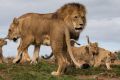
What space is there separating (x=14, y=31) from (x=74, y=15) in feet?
8.85

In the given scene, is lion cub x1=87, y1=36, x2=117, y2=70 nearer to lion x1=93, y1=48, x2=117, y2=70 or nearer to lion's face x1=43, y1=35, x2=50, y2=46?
lion x1=93, y1=48, x2=117, y2=70

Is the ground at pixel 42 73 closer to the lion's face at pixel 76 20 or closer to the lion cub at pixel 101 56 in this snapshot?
the lion's face at pixel 76 20

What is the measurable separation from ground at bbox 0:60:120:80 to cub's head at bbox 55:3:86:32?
1280 mm

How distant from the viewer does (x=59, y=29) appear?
530 inches

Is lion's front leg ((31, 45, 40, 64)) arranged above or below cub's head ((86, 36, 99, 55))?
above

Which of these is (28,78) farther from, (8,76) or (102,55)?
(102,55)

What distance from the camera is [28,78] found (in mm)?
12430

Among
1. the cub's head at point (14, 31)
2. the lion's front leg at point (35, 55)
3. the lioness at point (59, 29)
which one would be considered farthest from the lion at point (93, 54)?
the lioness at point (59, 29)

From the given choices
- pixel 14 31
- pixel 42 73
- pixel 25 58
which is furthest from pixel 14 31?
pixel 42 73

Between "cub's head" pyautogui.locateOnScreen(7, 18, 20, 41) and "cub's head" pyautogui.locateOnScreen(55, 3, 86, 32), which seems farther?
"cub's head" pyautogui.locateOnScreen(7, 18, 20, 41)

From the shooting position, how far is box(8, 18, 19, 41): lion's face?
1555 cm

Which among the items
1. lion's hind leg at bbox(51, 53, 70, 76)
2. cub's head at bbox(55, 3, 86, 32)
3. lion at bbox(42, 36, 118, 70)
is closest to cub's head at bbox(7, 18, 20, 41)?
cub's head at bbox(55, 3, 86, 32)

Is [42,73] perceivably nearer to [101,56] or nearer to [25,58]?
[25,58]

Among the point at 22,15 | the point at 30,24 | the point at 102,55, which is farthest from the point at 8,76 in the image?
the point at 102,55
